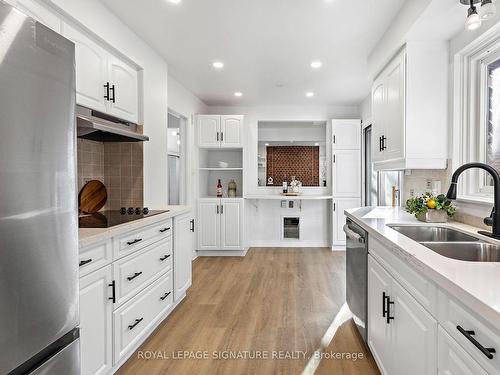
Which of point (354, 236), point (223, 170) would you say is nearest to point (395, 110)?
point (354, 236)

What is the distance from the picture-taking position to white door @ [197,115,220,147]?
16.5ft

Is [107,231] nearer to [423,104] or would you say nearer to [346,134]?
[423,104]

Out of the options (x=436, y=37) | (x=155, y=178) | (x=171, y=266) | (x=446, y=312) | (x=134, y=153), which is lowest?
(x=171, y=266)

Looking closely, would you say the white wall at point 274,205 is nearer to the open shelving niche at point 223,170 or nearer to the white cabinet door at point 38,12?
the open shelving niche at point 223,170

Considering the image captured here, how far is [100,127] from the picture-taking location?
2.03m

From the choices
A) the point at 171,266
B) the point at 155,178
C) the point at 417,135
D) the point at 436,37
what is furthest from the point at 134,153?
the point at 436,37

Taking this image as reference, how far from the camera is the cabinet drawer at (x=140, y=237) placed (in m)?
1.95

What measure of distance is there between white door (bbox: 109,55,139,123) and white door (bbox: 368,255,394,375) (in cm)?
219

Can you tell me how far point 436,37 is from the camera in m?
2.37

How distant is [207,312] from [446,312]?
2.24 meters

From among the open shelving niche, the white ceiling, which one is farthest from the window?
the open shelving niche

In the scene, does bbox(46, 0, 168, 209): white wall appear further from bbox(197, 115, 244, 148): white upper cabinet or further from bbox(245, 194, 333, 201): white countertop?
bbox(245, 194, 333, 201): white countertop

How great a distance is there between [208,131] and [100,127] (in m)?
3.06

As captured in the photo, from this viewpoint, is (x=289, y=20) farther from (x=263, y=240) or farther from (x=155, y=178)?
(x=263, y=240)
